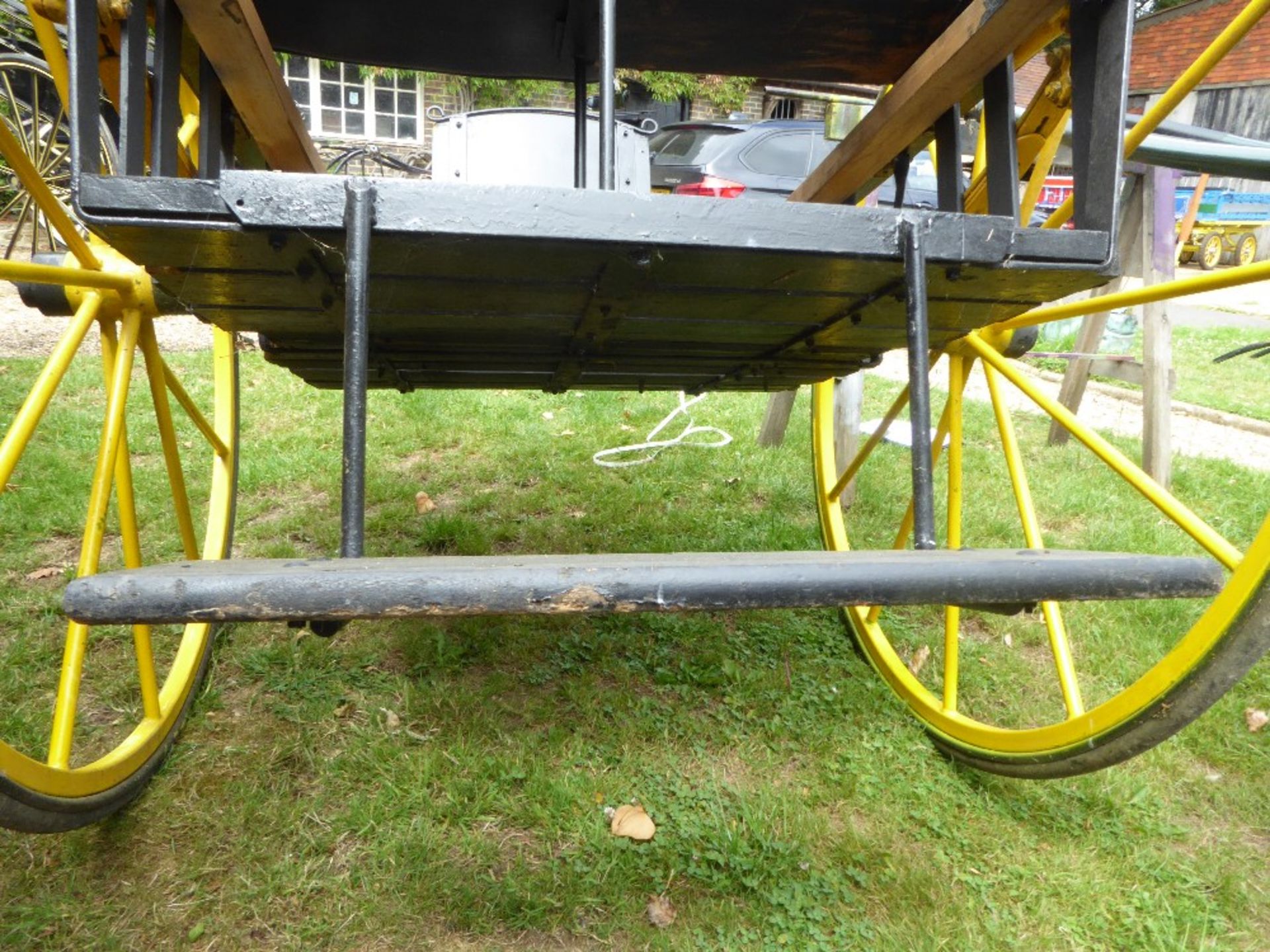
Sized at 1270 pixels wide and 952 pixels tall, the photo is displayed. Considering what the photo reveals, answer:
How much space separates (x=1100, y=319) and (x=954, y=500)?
2415 mm

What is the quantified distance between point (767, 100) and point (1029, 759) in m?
15.8

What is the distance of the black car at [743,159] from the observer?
22.8 feet

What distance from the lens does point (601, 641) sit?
2334 millimetres

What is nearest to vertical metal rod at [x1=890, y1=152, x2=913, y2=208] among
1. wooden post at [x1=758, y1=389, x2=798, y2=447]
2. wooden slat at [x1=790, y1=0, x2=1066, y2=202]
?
wooden slat at [x1=790, y1=0, x2=1066, y2=202]

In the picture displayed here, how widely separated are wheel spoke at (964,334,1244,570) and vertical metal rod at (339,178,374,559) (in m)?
1.37

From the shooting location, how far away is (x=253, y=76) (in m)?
1.44

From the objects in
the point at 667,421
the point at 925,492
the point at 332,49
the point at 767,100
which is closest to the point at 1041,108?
the point at 925,492

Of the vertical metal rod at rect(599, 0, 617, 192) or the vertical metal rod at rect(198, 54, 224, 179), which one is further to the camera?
the vertical metal rod at rect(198, 54, 224, 179)

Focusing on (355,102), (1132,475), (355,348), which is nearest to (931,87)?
(1132,475)

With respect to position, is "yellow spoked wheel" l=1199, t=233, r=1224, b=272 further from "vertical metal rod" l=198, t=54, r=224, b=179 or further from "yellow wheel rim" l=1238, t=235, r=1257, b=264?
"vertical metal rod" l=198, t=54, r=224, b=179

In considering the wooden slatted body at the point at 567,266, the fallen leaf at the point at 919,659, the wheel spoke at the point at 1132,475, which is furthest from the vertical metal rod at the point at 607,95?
the fallen leaf at the point at 919,659

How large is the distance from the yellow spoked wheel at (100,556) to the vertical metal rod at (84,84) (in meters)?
0.32

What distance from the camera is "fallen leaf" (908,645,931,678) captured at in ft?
7.54

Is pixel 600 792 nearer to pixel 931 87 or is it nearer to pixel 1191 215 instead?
pixel 931 87
